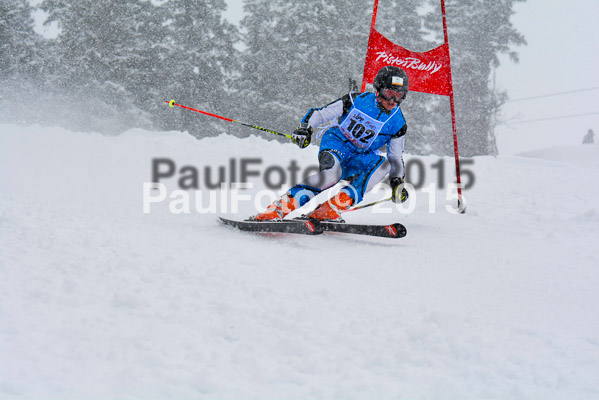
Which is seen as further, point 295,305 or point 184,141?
point 184,141

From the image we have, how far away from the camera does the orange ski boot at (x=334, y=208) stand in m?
5.41

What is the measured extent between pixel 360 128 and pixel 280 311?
307 centimetres

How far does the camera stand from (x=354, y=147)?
18.1 feet

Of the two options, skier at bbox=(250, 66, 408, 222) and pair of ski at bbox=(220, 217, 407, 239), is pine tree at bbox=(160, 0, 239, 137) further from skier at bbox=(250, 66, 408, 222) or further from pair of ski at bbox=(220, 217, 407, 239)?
pair of ski at bbox=(220, 217, 407, 239)

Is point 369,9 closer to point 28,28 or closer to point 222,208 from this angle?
point 28,28

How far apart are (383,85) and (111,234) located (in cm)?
293

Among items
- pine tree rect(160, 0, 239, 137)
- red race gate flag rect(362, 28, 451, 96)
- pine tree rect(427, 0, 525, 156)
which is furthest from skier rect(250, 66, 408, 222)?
pine tree rect(427, 0, 525, 156)

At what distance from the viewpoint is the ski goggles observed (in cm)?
506

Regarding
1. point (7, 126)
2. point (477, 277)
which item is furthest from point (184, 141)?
point (477, 277)

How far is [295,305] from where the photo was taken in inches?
112
